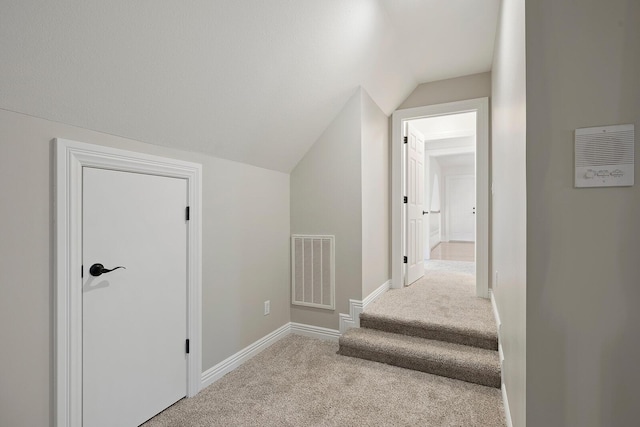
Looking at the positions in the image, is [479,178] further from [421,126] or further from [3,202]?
[3,202]

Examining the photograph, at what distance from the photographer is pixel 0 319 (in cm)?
123

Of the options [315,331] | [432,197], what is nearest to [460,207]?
[432,197]

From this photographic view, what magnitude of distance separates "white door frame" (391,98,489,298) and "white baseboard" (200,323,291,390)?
1478 millimetres

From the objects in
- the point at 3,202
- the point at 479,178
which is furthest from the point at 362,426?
the point at 479,178

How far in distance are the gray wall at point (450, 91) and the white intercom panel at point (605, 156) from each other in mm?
2617

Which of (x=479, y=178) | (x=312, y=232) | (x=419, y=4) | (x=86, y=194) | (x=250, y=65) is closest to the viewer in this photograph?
(x=86, y=194)

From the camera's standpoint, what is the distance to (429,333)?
2.62m

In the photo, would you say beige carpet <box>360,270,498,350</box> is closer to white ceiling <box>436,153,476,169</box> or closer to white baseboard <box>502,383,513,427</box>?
white baseboard <box>502,383,513,427</box>

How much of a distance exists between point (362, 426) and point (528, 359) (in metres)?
1.07

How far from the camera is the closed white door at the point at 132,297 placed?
1559 millimetres

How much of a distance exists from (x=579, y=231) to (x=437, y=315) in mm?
1914

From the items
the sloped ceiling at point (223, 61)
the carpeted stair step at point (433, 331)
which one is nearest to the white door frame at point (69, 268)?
the sloped ceiling at point (223, 61)

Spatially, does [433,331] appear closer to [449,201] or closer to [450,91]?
[450,91]

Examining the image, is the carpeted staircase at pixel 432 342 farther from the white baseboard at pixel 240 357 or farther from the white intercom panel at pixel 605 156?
the white intercom panel at pixel 605 156
